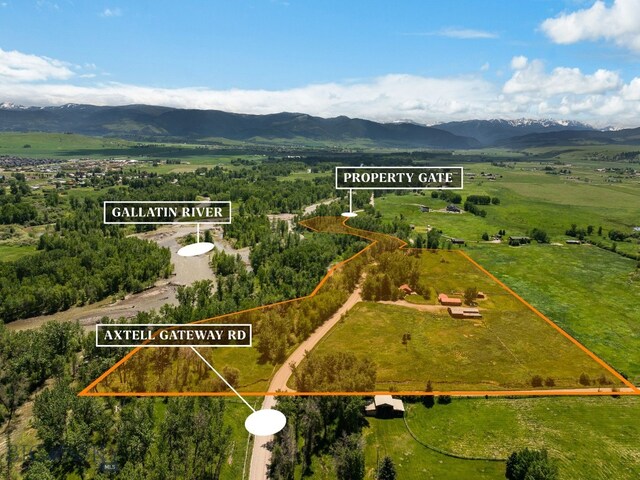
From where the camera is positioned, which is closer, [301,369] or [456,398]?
[301,369]

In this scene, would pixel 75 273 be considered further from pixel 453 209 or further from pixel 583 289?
pixel 453 209

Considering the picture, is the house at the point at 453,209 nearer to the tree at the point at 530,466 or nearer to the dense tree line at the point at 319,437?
the dense tree line at the point at 319,437

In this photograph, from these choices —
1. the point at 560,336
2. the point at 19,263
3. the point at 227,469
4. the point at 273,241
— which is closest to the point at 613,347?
the point at 560,336

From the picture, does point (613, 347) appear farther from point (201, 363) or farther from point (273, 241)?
point (273, 241)

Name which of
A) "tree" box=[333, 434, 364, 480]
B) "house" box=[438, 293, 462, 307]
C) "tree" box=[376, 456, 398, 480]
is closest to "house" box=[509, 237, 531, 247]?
"house" box=[438, 293, 462, 307]

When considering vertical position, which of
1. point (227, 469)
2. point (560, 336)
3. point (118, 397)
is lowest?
point (227, 469)

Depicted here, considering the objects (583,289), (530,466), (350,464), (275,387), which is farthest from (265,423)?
(583,289)
